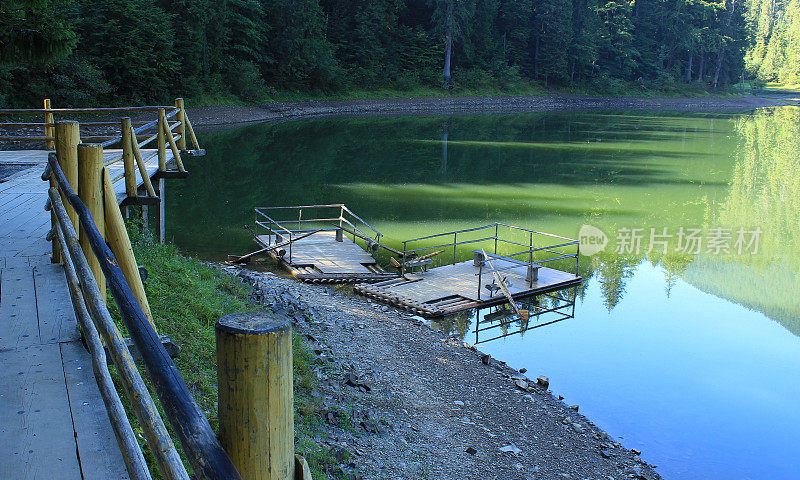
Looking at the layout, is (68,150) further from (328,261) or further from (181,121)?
(328,261)

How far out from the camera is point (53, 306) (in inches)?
203

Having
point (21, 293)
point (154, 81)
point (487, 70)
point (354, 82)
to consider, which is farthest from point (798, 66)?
point (21, 293)

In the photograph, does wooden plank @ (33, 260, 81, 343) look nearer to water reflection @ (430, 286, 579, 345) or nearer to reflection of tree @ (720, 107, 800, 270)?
water reflection @ (430, 286, 579, 345)

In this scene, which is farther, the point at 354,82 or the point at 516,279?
the point at 354,82

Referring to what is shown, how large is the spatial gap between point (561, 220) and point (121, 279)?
74.8ft

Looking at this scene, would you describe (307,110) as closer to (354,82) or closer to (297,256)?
(354,82)

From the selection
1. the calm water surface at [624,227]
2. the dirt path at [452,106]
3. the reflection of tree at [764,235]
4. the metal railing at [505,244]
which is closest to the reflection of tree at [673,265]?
the calm water surface at [624,227]

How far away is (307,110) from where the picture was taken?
5694cm

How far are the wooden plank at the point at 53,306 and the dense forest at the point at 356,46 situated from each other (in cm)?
830

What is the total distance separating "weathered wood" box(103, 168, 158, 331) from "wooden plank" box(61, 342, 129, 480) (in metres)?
0.46

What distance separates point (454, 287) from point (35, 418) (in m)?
13.2

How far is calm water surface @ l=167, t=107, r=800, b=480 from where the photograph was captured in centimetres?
1190

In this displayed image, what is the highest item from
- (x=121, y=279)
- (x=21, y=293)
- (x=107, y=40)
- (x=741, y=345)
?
(x=107, y=40)

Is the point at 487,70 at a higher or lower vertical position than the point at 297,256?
higher
